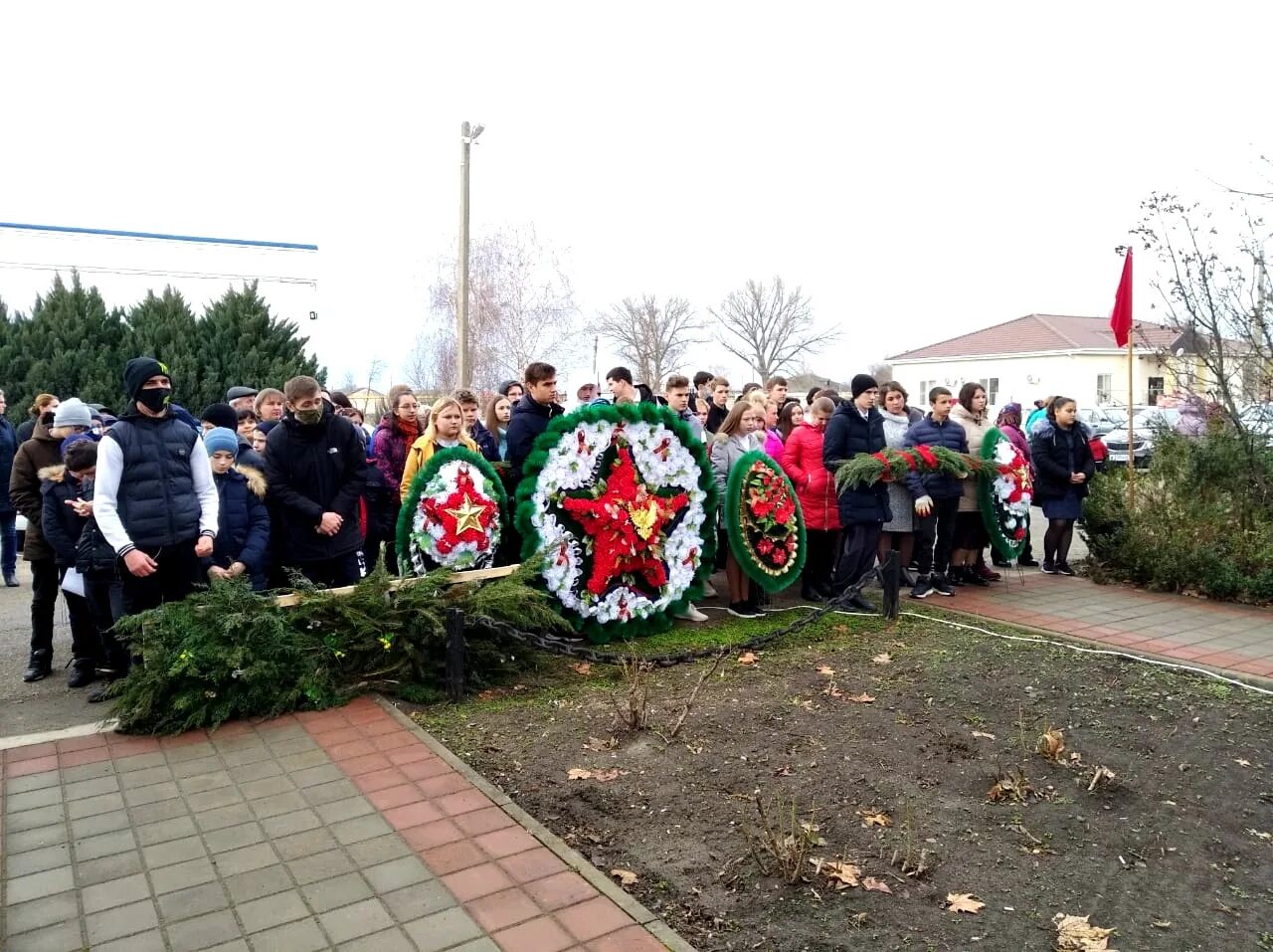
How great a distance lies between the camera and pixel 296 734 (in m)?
5.00

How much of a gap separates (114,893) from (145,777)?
1092 millimetres

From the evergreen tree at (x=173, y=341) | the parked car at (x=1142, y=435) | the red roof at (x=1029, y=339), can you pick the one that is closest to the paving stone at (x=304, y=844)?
the parked car at (x=1142, y=435)

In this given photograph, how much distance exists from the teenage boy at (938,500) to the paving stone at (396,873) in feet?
19.7

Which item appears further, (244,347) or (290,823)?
(244,347)

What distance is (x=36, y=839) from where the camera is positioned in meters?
3.89

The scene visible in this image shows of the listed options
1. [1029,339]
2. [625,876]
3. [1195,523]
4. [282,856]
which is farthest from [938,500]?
[1029,339]

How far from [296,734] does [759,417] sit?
4.44 meters

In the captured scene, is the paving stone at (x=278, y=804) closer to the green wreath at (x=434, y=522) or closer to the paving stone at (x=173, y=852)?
the paving stone at (x=173, y=852)

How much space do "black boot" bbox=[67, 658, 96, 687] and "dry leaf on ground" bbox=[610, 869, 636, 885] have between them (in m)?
4.06

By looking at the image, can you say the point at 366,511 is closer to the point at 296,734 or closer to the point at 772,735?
the point at 296,734

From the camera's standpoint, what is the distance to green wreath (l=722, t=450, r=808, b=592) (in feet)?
24.4

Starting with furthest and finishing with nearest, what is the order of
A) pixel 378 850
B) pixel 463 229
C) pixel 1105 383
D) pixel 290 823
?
pixel 1105 383, pixel 463 229, pixel 290 823, pixel 378 850

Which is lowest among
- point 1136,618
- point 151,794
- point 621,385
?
point 151,794

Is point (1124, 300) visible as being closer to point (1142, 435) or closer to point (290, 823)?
point (290, 823)
